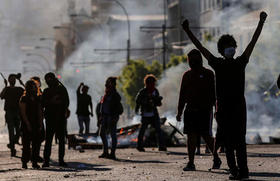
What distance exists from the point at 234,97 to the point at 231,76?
24 centimetres

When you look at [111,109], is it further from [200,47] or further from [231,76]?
[231,76]

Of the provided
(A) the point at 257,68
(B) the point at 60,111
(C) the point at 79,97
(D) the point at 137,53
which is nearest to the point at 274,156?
(B) the point at 60,111

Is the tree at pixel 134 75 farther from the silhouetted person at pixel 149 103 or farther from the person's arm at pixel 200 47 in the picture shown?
the person's arm at pixel 200 47

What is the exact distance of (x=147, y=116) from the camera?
709 inches

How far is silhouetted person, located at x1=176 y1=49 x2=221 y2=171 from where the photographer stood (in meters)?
→ 11.2

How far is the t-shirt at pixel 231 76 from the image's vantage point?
952cm

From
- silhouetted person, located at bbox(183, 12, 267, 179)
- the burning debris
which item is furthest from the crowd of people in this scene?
the burning debris

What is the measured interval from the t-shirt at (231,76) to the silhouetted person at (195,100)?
159 centimetres

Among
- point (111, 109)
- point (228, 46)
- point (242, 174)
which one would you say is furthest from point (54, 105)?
point (242, 174)

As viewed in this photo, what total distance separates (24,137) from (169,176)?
4.09 metres

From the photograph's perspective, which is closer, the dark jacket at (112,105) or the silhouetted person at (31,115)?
the silhouetted person at (31,115)

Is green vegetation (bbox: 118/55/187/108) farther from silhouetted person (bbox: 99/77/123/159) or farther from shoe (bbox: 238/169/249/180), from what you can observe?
shoe (bbox: 238/169/249/180)

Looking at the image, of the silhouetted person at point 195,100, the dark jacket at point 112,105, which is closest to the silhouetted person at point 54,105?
the dark jacket at point 112,105

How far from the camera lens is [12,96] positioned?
17.8 m
